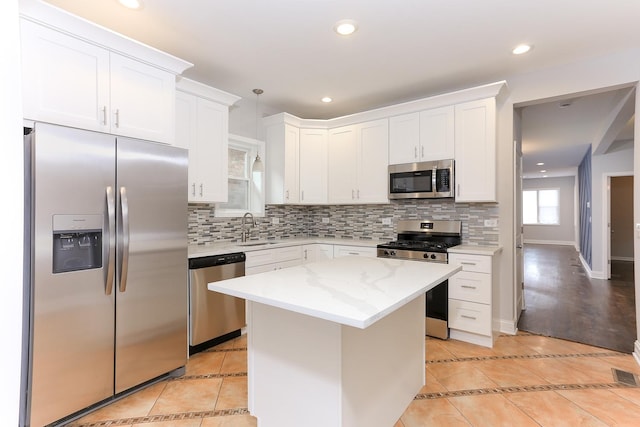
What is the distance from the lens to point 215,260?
292 cm

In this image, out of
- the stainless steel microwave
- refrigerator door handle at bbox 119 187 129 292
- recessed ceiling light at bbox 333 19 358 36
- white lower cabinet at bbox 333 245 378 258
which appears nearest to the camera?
refrigerator door handle at bbox 119 187 129 292

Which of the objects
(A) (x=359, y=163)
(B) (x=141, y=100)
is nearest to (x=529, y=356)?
(A) (x=359, y=163)

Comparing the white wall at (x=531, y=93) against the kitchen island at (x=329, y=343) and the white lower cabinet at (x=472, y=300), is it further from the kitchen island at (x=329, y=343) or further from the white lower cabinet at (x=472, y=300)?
the kitchen island at (x=329, y=343)

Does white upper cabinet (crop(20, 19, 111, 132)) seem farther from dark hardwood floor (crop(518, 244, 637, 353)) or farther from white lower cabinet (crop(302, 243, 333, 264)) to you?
dark hardwood floor (crop(518, 244, 637, 353))

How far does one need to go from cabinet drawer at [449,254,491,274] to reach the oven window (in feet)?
2.60

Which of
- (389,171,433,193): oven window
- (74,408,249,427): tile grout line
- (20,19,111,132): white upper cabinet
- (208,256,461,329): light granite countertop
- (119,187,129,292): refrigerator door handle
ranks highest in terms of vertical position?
(20,19,111,132): white upper cabinet

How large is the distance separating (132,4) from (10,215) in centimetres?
240

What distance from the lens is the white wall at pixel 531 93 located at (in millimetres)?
2811

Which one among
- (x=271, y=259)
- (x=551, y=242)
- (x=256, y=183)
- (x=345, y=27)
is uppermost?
(x=345, y=27)

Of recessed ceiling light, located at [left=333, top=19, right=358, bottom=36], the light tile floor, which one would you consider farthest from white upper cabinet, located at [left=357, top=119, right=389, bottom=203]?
the light tile floor

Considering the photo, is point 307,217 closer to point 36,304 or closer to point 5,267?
point 36,304

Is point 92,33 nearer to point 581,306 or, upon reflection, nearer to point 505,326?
point 505,326

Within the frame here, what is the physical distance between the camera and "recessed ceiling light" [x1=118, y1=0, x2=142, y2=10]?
2082 mm

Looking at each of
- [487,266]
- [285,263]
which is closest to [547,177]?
[487,266]
